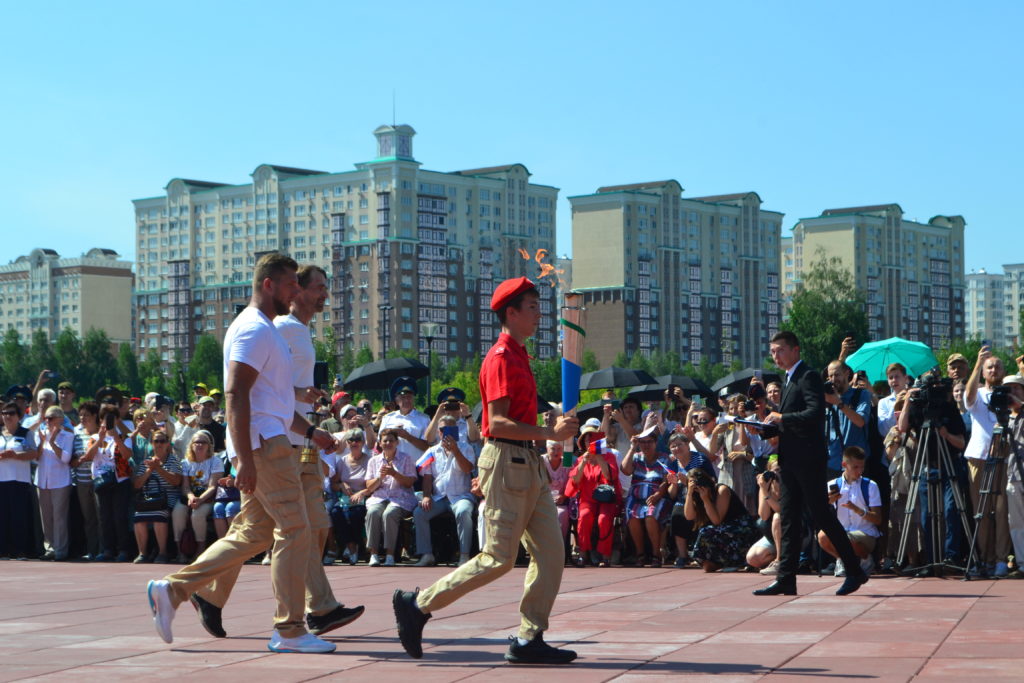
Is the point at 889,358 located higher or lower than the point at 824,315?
lower

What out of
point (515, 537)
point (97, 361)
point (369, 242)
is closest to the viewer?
point (515, 537)

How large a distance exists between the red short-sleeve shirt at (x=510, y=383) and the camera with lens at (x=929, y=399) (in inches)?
244

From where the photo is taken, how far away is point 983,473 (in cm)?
1293

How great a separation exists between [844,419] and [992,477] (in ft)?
5.00

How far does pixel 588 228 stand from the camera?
162125 mm

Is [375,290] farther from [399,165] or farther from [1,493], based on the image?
[1,493]

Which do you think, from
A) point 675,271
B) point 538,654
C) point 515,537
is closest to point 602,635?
point 538,654

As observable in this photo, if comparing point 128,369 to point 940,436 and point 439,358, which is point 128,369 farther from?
point 940,436

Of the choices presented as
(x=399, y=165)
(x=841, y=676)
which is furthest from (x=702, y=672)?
(x=399, y=165)

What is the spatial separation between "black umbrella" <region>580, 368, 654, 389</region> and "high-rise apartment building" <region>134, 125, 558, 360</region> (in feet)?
386

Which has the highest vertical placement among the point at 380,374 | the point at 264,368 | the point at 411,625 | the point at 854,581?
the point at 264,368

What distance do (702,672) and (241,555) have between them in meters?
2.51

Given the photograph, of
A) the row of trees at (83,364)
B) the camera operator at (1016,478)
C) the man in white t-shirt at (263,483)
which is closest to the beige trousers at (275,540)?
the man in white t-shirt at (263,483)

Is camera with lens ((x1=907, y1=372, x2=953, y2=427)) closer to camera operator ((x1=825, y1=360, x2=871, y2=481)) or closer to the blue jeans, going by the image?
camera operator ((x1=825, y1=360, x2=871, y2=481))
